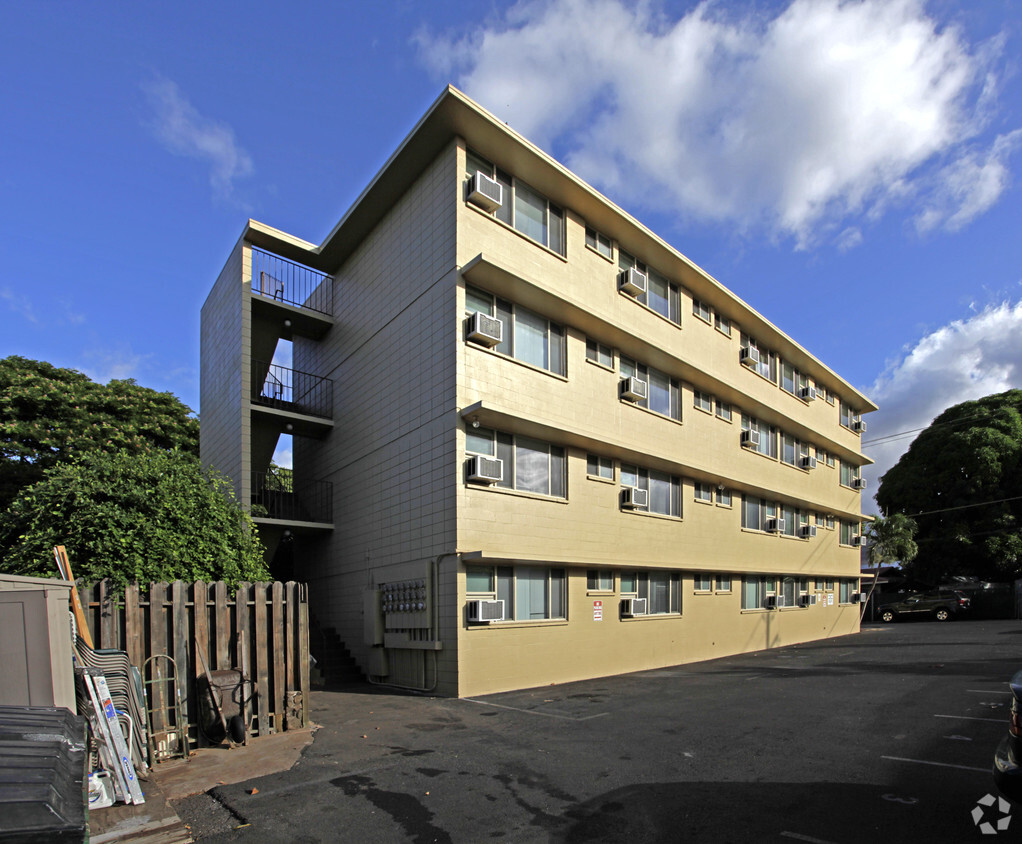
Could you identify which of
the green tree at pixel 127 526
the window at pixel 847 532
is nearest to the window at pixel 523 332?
the green tree at pixel 127 526

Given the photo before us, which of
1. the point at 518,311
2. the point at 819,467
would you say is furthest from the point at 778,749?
the point at 819,467

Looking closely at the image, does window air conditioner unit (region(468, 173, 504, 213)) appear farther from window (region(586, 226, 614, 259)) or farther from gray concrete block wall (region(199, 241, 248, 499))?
gray concrete block wall (region(199, 241, 248, 499))

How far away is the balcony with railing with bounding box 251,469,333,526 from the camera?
18.0 m

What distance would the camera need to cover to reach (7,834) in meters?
2.21

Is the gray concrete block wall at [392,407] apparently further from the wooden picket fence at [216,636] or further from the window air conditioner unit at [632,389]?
the window air conditioner unit at [632,389]

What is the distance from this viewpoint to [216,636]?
8.39 metres

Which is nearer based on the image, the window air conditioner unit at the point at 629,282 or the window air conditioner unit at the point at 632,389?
the window air conditioner unit at the point at 632,389

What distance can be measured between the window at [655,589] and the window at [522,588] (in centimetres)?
263

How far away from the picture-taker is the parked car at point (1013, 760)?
447 cm

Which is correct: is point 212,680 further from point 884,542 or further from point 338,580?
point 884,542

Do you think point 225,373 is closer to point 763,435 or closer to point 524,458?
point 524,458

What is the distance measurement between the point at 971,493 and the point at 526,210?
116ft

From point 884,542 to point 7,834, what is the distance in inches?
1550

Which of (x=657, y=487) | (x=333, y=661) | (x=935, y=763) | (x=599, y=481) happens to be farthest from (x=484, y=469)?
(x=935, y=763)
